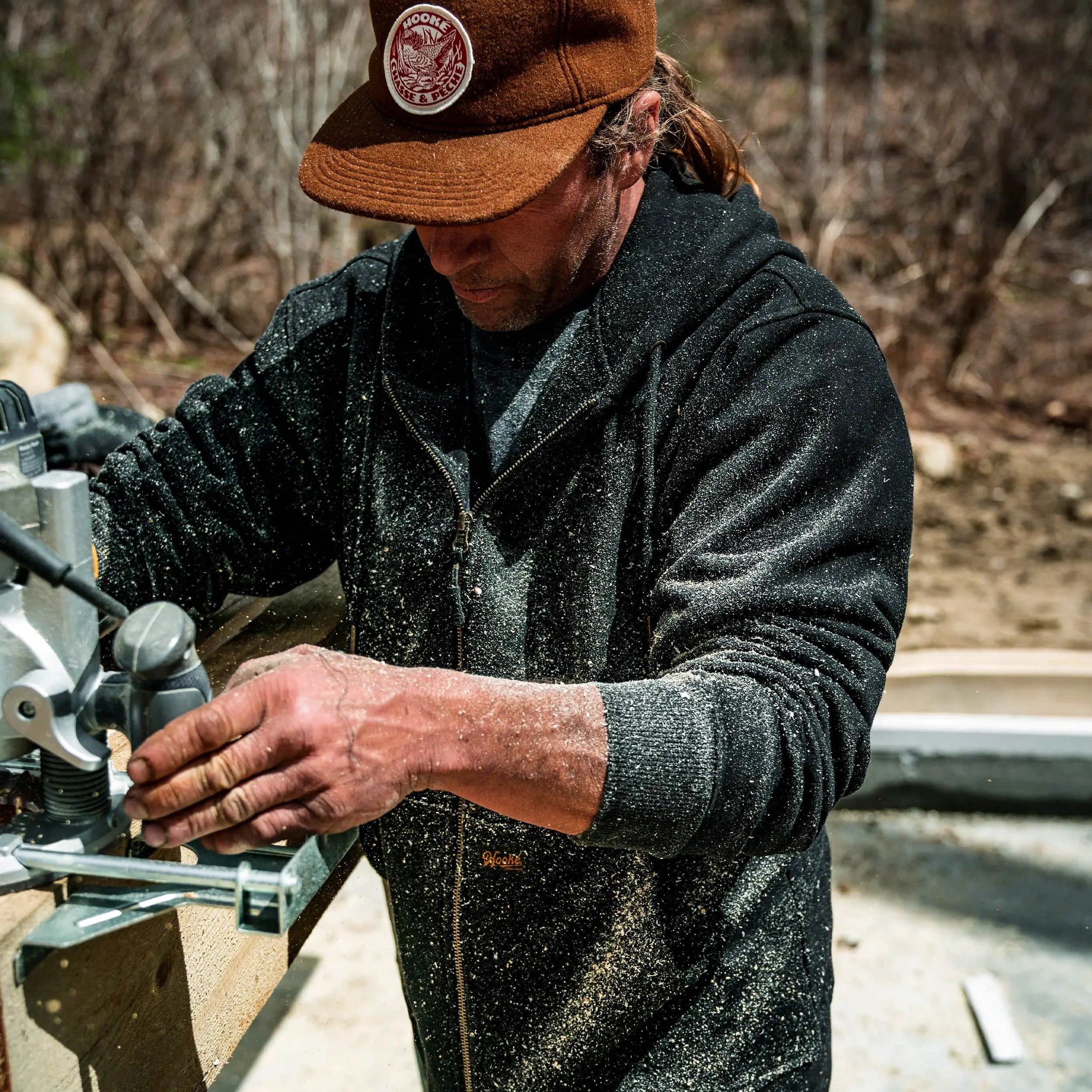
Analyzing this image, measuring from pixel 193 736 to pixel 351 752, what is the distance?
0.44 ft

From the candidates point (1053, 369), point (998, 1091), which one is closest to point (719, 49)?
point (1053, 369)

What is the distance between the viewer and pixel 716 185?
1568mm

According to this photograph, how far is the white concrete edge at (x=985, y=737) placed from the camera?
3.34m

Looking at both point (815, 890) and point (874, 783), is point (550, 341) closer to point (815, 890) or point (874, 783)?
point (815, 890)

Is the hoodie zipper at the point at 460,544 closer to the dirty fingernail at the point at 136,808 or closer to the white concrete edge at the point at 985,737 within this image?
the dirty fingernail at the point at 136,808

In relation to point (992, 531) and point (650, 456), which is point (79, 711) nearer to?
point (650, 456)

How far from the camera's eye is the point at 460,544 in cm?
143

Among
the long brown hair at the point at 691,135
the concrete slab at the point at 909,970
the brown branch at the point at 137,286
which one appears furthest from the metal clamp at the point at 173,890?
the brown branch at the point at 137,286

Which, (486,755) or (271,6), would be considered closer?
(486,755)

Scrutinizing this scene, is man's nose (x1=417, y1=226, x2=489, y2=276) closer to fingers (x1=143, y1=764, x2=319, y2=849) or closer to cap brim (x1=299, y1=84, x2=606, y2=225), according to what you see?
cap brim (x1=299, y1=84, x2=606, y2=225)

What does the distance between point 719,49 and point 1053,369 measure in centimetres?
540

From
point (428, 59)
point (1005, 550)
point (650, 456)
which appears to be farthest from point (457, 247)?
point (1005, 550)

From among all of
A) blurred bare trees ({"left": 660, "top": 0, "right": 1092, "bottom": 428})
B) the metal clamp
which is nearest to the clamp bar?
the metal clamp

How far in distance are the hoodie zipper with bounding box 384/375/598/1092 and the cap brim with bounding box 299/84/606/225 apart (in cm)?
26
